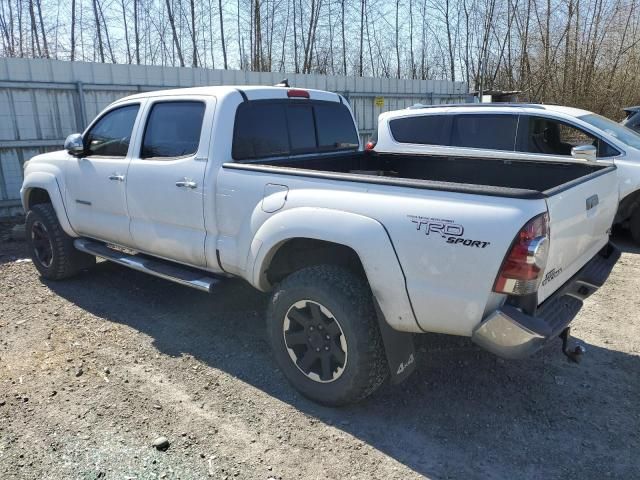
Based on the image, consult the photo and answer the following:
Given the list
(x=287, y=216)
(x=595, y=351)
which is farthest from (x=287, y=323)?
(x=595, y=351)

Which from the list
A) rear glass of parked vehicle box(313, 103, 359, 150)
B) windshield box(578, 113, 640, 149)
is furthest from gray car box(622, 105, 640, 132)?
rear glass of parked vehicle box(313, 103, 359, 150)

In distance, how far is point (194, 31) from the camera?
17.8m

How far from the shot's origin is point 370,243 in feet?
9.37

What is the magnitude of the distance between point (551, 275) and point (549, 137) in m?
4.80

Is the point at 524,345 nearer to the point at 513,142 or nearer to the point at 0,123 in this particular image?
the point at 513,142

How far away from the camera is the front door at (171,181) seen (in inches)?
154

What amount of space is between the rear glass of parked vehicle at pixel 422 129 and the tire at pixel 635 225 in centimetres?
260

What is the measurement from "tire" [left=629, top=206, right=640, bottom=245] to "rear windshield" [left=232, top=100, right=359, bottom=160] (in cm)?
423

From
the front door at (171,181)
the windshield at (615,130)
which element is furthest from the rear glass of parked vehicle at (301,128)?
the windshield at (615,130)

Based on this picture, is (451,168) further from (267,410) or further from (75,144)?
(75,144)

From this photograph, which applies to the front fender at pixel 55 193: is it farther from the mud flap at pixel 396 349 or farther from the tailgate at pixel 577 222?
the tailgate at pixel 577 222

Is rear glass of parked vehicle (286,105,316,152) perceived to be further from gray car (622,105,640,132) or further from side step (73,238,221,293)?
gray car (622,105,640,132)

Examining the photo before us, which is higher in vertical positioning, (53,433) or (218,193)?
(218,193)

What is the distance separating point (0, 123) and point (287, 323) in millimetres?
7469
